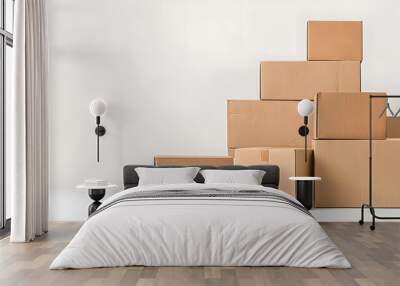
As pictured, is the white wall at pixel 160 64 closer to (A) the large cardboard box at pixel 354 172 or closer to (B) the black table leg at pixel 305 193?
(A) the large cardboard box at pixel 354 172

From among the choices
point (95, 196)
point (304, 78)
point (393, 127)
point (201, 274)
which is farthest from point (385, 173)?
point (201, 274)

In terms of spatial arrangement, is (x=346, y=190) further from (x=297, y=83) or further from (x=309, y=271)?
(x=309, y=271)

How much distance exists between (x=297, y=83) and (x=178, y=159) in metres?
1.77

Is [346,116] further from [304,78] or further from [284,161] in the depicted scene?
[284,161]

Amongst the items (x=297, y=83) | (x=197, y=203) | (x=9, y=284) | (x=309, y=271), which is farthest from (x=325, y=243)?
(x=297, y=83)

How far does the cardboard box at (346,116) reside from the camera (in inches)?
286

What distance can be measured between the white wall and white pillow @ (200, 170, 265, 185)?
111cm

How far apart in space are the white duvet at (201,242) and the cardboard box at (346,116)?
288cm

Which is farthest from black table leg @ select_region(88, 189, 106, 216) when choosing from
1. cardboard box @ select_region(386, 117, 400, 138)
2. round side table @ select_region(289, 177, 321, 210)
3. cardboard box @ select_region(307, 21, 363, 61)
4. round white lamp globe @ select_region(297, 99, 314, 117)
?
cardboard box @ select_region(386, 117, 400, 138)

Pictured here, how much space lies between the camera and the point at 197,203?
4.83 metres

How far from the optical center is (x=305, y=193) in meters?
7.07

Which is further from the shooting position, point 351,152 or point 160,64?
point 160,64

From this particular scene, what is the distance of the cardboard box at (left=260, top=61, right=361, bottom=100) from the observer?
7621 millimetres

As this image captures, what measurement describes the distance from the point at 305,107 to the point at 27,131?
318 centimetres
